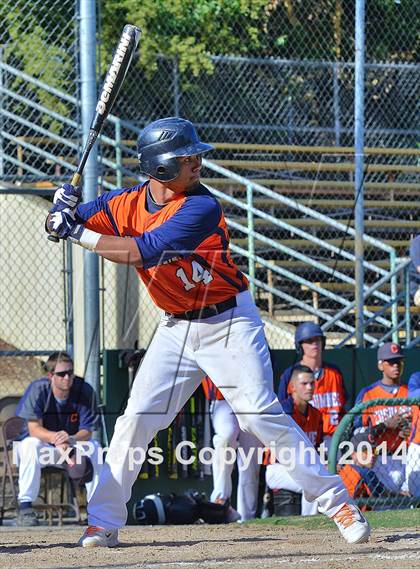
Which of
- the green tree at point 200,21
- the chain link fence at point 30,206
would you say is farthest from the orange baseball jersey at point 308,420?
the green tree at point 200,21

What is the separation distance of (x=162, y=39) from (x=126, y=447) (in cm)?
636

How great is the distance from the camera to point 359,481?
779 centimetres

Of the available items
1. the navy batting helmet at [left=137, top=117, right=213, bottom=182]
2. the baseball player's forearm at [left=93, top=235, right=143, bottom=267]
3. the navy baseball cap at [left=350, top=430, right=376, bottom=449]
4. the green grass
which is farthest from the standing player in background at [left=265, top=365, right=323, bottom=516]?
the baseball player's forearm at [left=93, top=235, right=143, bottom=267]

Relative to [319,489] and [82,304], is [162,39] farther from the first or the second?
[319,489]

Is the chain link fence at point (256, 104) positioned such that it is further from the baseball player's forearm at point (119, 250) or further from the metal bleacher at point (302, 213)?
the baseball player's forearm at point (119, 250)

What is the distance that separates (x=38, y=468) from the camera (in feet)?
26.5

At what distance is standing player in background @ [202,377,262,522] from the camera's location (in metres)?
8.38

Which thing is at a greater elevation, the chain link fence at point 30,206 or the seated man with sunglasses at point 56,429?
the chain link fence at point 30,206

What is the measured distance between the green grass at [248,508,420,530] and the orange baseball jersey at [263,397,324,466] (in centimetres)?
109

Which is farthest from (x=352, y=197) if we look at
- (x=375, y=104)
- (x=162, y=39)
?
(x=162, y=39)

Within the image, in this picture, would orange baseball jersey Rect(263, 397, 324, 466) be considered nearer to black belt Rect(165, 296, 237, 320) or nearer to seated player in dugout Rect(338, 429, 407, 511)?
seated player in dugout Rect(338, 429, 407, 511)

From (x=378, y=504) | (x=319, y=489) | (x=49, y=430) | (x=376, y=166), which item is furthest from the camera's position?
(x=376, y=166)

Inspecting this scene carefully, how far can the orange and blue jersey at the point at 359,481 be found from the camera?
7.80 metres

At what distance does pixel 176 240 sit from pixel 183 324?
1.57 feet
